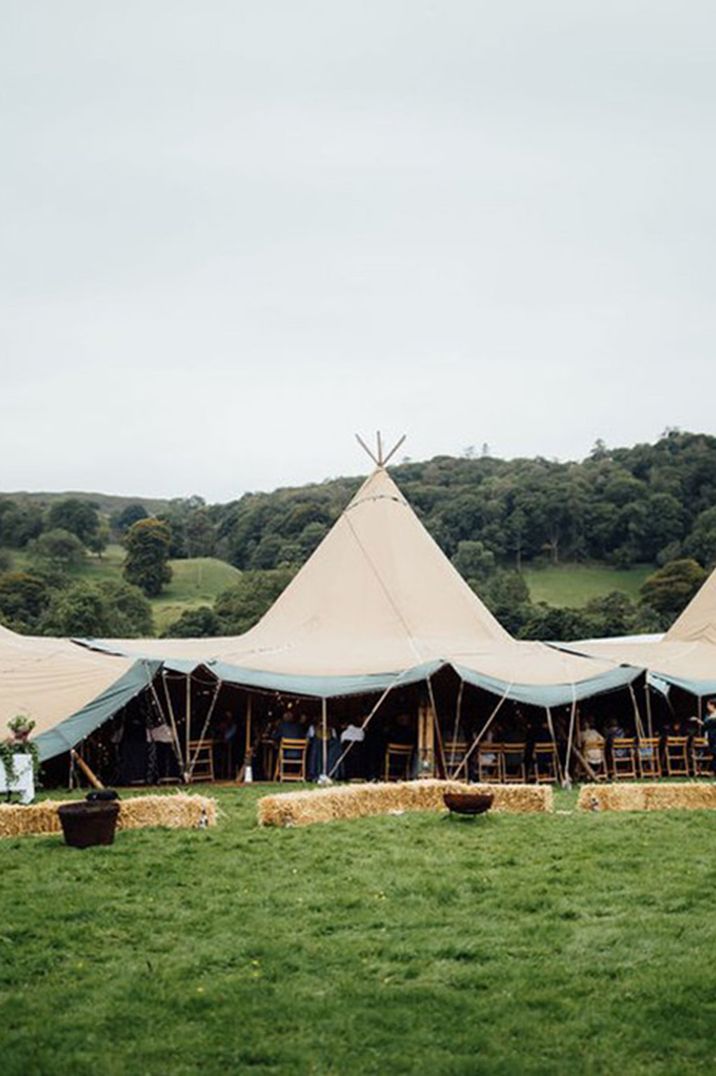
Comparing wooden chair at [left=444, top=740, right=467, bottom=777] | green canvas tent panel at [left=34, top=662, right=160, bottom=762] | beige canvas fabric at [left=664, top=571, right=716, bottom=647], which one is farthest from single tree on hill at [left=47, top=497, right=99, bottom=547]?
wooden chair at [left=444, top=740, right=467, bottom=777]

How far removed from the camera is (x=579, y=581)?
199 feet

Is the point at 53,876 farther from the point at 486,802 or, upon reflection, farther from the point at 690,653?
the point at 690,653

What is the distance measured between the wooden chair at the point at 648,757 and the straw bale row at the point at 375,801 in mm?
5606

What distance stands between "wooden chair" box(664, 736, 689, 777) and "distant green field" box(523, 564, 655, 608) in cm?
3714

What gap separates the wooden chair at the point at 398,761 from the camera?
1752cm

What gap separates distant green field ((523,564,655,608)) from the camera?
189 ft

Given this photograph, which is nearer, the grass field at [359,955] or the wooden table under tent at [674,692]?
the grass field at [359,955]

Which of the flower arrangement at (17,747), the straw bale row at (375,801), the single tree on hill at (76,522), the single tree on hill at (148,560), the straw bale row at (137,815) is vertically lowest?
the straw bale row at (375,801)

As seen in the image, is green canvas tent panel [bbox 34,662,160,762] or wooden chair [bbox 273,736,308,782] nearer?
green canvas tent panel [bbox 34,662,160,762]

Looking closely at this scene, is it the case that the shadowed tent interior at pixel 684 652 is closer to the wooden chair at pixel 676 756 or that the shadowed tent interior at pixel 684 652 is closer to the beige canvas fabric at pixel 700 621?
the beige canvas fabric at pixel 700 621

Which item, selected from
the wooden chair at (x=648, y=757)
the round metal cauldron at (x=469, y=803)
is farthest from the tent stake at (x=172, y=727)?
the wooden chair at (x=648, y=757)

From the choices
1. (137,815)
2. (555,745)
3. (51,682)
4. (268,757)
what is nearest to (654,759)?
(555,745)

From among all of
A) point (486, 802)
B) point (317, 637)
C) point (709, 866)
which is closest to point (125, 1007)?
point (709, 866)

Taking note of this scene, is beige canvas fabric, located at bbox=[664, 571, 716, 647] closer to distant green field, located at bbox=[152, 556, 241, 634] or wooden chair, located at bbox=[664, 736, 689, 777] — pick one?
wooden chair, located at bbox=[664, 736, 689, 777]
